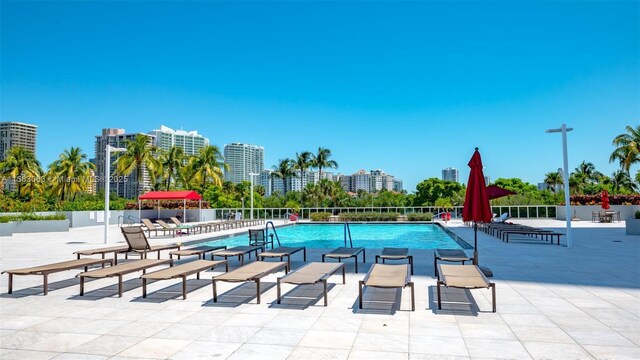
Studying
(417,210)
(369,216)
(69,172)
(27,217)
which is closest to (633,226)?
(369,216)

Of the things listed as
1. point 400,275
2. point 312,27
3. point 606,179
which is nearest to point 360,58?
point 312,27

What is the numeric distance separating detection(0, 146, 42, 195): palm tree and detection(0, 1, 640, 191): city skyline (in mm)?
9100

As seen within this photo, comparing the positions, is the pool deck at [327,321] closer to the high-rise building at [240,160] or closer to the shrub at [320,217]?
the shrub at [320,217]

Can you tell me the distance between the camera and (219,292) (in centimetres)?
566

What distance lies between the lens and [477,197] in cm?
648

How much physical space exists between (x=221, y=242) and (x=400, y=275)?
428 inches

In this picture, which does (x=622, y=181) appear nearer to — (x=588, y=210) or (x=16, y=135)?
(x=588, y=210)

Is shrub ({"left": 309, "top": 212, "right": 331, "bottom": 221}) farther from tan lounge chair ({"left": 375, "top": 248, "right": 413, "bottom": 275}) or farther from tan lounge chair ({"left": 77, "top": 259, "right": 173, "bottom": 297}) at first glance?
tan lounge chair ({"left": 77, "top": 259, "right": 173, "bottom": 297})

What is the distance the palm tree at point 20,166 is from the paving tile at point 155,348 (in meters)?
40.6

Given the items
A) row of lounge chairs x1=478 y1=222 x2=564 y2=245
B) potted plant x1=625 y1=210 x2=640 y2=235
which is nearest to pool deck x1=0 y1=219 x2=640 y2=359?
row of lounge chairs x1=478 y1=222 x2=564 y2=245

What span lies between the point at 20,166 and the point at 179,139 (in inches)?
1031

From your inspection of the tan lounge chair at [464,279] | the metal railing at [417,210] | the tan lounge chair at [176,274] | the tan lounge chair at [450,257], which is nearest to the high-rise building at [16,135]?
the metal railing at [417,210]

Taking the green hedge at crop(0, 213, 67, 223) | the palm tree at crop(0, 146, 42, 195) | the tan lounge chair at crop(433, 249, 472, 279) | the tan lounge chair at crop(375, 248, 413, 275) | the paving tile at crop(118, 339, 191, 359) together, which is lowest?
the paving tile at crop(118, 339, 191, 359)

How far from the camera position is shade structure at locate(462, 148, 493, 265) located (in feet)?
21.0
